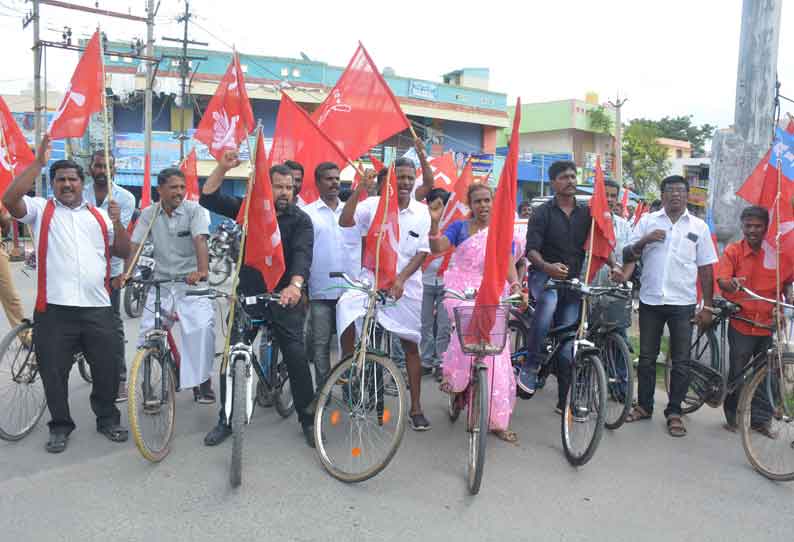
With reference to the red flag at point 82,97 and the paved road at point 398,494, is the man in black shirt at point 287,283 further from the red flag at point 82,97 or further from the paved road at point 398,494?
the red flag at point 82,97

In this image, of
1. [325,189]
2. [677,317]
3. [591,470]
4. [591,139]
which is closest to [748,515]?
[591,470]

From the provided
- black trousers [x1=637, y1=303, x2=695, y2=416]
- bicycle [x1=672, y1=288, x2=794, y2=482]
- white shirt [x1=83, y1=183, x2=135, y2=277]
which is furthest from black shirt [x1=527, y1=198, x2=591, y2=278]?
white shirt [x1=83, y1=183, x2=135, y2=277]

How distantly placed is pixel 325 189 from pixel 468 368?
6.23 ft

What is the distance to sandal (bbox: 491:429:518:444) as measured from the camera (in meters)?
4.83

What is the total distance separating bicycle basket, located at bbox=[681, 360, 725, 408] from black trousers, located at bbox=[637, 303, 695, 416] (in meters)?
0.07

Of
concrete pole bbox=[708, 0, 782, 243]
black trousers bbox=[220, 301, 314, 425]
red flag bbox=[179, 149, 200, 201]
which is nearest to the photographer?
black trousers bbox=[220, 301, 314, 425]

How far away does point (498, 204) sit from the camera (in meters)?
4.22

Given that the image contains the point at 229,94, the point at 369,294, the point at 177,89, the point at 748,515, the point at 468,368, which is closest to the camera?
the point at 748,515

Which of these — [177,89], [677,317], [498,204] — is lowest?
[677,317]

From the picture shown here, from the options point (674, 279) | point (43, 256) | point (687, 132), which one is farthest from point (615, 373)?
point (687, 132)

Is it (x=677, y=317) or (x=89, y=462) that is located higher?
(x=677, y=317)

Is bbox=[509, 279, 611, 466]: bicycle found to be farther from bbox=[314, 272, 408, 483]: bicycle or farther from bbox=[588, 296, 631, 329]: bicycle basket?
bbox=[314, 272, 408, 483]: bicycle

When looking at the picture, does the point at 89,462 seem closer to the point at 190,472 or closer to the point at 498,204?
the point at 190,472

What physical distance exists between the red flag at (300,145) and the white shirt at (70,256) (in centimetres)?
212
